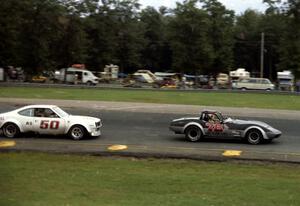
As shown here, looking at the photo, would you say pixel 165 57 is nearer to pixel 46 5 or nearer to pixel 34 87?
pixel 46 5

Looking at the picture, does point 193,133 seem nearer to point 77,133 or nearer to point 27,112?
point 77,133

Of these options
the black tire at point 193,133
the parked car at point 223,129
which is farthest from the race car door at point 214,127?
the black tire at point 193,133

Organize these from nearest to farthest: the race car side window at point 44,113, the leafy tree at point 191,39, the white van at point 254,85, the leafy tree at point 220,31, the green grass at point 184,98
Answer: the race car side window at point 44,113
the green grass at point 184,98
the white van at point 254,85
the leafy tree at point 191,39
the leafy tree at point 220,31

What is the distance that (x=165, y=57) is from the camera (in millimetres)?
112750

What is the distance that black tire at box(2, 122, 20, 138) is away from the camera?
21.2m

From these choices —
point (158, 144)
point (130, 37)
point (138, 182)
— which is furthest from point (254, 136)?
point (130, 37)

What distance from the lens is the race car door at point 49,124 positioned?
21172mm

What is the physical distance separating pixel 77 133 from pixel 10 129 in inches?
96.2

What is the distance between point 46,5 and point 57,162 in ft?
176

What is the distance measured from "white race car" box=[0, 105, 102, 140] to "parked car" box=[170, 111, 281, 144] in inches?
132

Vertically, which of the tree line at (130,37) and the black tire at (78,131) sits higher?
the tree line at (130,37)

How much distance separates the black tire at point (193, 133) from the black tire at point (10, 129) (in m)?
6.09

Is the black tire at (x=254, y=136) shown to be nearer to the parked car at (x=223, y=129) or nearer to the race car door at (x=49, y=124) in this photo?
the parked car at (x=223, y=129)

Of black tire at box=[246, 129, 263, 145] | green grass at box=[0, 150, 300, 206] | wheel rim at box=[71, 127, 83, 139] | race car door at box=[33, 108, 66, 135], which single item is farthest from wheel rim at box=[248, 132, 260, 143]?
race car door at box=[33, 108, 66, 135]
